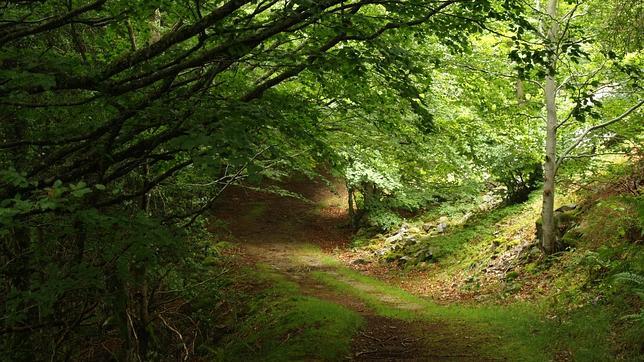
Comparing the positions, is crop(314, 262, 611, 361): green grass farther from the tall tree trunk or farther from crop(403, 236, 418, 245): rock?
crop(403, 236, 418, 245): rock

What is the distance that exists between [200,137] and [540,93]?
42.1ft

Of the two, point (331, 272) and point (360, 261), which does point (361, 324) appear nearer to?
point (331, 272)

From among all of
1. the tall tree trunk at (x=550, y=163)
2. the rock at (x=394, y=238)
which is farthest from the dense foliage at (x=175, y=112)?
the rock at (x=394, y=238)

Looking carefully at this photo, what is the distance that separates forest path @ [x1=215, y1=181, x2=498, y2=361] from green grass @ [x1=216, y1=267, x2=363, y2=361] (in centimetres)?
35

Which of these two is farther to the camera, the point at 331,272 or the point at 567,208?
the point at 331,272

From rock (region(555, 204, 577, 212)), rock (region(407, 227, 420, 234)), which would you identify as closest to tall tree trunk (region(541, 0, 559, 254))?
rock (region(555, 204, 577, 212))

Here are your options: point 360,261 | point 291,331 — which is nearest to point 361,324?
point 291,331

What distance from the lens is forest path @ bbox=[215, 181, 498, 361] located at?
7871 millimetres

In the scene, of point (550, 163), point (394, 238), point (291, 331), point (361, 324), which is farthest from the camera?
point (394, 238)

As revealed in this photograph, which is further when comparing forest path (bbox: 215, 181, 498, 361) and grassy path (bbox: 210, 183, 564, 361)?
forest path (bbox: 215, 181, 498, 361)

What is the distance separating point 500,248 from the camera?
1307 centimetres

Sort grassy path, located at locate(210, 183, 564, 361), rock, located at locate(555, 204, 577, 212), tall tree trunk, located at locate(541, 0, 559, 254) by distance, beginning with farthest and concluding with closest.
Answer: rock, located at locate(555, 204, 577, 212), tall tree trunk, located at locate(541, 0, 559, 254), grassy path, located at locate(210, 183, 564, 361)

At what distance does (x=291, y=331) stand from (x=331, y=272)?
6298mm

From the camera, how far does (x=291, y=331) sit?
873 centimetres
